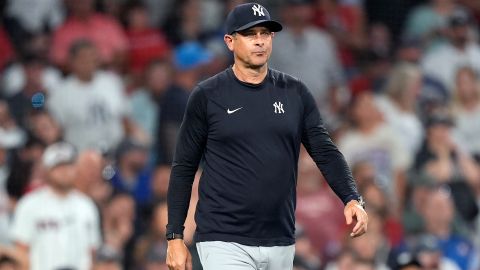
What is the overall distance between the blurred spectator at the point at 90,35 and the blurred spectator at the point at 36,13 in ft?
0.59

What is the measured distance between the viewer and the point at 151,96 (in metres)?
11.9

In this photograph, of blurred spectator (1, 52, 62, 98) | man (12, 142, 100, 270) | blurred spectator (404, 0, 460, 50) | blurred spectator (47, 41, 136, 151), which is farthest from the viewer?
blurred spectator (404, 0, 460, 50)

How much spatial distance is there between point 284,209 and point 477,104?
6762 millimetres

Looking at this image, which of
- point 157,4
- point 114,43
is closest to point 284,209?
point 114,43

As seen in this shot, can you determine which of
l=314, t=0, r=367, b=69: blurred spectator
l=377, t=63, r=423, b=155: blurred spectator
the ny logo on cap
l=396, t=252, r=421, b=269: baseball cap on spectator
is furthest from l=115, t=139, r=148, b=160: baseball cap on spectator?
the ny logo on cap

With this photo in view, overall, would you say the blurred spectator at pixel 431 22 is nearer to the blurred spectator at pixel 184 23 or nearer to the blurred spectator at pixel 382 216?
the blurred spectator at pixel 184 23

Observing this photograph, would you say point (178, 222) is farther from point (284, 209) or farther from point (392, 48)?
point (392, 48)

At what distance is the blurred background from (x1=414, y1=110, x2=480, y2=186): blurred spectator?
0.01 metres

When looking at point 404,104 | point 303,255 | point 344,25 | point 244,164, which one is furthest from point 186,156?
point 344,25

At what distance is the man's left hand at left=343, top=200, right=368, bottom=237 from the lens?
5.69 meters

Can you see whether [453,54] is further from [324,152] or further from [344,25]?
[324,152]

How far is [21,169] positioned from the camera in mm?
10398

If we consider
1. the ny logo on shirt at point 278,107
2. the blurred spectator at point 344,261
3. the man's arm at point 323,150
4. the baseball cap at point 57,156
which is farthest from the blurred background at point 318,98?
the ny logo on shirt at point 278,107

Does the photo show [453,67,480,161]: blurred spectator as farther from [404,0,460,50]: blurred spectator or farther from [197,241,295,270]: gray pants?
[197,241,295,270]: gray pants
